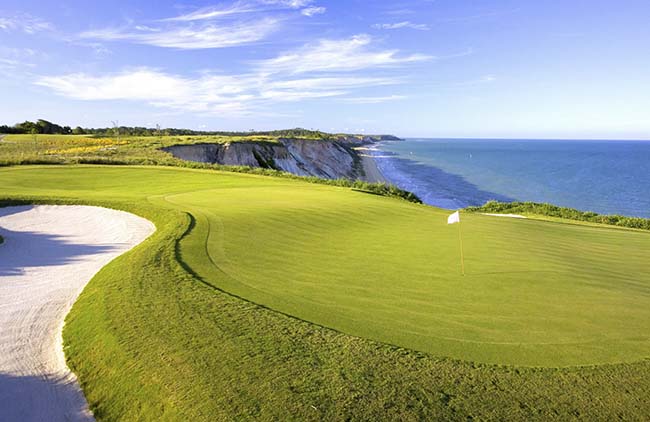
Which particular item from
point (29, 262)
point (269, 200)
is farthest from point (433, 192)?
point (29, 262)

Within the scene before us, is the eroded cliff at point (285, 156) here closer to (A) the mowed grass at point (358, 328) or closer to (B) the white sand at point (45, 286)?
(B) the white sand at point (45, 286)

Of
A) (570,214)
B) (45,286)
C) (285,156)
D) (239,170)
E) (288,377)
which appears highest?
(285,156)

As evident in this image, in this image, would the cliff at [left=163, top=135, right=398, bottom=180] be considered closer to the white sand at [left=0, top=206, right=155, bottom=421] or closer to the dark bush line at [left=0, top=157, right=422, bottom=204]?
the dark bush line at [left=0, top=157, right=422, bottom=204]

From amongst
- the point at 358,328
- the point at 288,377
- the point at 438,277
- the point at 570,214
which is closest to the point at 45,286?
the point at 288,377

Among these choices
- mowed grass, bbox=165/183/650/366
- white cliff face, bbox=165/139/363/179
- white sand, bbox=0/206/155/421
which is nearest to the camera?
white sand, bbox=0/206/155/421

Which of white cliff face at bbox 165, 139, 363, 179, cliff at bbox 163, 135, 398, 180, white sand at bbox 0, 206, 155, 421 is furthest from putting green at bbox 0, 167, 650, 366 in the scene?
white cliff face at bbox 165, 139, 363, 179

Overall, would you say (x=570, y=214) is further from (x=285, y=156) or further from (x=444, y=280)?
(x=285, y=156)
